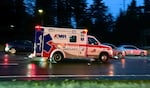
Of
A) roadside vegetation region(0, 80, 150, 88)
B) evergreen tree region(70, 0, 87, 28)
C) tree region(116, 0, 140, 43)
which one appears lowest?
roadside vegetation region(0, 80, 150, 88)

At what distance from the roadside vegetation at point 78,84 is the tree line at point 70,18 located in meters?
78.8

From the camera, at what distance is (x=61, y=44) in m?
29.5

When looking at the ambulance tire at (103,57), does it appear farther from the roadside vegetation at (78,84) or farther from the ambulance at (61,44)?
the roadside vegetation at (78,84)

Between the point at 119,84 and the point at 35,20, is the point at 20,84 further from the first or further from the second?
the point at 35,20

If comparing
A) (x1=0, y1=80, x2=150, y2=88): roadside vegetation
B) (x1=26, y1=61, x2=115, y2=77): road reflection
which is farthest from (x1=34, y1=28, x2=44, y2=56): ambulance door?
(x1=0, y1=80, x2=150, y2=88): roadside vegetation

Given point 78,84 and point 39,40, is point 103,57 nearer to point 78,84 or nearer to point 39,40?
point 39,40

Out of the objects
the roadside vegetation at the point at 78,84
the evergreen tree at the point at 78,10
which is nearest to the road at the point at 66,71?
the roadside vegetation at the point at 78,84

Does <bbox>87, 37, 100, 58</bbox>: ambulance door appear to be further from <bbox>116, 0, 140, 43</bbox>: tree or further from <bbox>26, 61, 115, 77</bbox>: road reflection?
<bbox>116, 0, 140, 43</bbox>: tree

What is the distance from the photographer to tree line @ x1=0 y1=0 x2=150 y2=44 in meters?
89.3

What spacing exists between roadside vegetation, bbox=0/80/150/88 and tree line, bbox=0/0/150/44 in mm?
78801

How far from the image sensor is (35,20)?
92.8 metres

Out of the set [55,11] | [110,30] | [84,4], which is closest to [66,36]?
[55,11]

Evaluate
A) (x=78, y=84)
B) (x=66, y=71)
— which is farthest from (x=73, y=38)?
(x=78, y=84)

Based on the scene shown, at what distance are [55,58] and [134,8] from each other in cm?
9382
